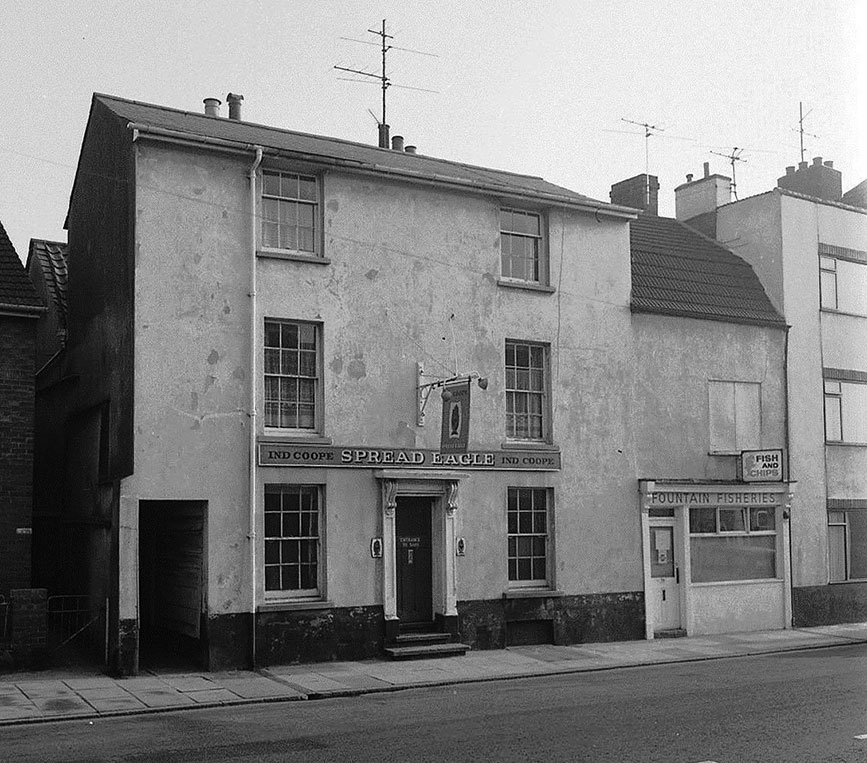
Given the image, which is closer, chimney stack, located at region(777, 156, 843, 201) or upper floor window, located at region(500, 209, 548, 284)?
upper floor window, located at region(500, 209, 548, 284)

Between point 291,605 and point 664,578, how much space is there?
8244 millimetres

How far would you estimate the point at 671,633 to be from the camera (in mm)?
22766

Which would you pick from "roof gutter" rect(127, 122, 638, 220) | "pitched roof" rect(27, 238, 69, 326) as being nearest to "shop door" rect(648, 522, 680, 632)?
"roof gutter" rect(127, 122, 638, 220)

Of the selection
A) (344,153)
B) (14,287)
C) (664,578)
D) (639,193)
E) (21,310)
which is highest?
(639,193)

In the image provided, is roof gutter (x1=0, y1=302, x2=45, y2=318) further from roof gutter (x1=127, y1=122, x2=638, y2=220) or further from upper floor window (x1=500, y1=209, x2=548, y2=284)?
upper floor window (x1=500, y1=209, x2=548, y2=284)

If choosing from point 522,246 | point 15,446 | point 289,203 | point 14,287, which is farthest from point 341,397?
point 14,287

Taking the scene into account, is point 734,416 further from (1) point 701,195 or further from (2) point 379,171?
(2) point 379,171

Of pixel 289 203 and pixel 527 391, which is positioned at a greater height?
pixel 289 203

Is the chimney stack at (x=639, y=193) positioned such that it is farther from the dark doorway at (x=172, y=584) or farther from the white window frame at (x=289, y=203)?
the dark doorway at (x=172, y=584)

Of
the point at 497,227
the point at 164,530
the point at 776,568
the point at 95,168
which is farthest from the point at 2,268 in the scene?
the point at 776,568

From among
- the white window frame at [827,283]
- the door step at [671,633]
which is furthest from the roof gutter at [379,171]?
the door step at [671,633]

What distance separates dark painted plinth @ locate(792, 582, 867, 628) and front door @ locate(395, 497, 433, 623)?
914cm

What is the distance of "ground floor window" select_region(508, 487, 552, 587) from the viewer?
69.6 feet

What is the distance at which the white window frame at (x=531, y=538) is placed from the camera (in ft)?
69.3
